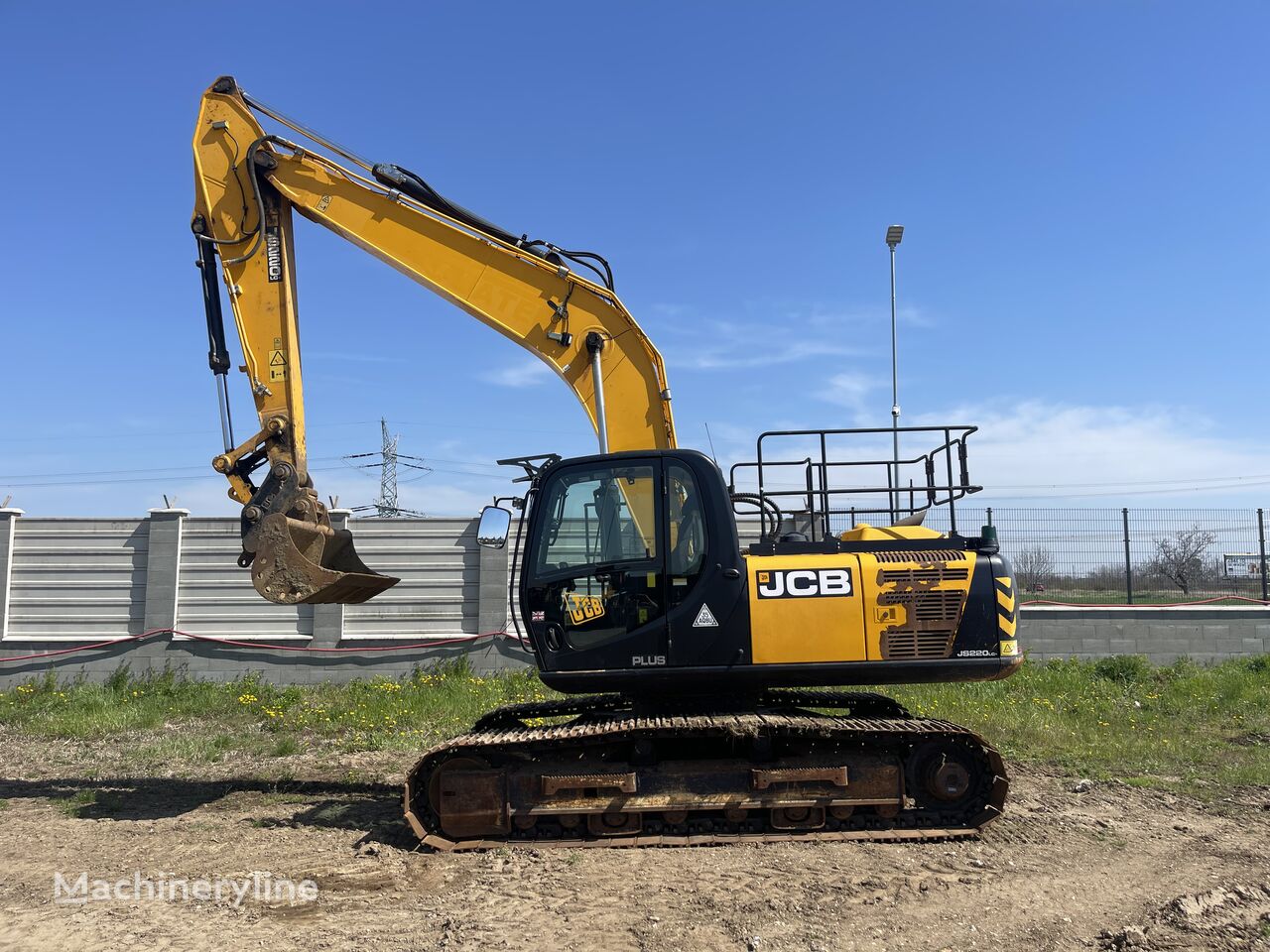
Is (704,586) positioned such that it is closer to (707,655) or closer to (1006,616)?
(707,655)

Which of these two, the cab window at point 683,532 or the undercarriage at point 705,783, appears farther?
the cab window at point 683,532

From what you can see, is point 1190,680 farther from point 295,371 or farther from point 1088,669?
point 295,371

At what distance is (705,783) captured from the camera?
6.21 m

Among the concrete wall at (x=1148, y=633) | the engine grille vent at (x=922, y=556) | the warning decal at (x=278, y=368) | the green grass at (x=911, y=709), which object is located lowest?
the green grass at (x=911, y=709)

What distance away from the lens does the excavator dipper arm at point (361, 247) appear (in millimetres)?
7297

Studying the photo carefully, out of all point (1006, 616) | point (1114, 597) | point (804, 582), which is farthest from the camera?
point (1114, 597)

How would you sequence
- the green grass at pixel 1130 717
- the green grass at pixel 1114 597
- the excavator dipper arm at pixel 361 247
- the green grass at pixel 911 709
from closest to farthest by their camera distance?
the excavator dipper arm at pixel 361 247, the green grass at pixel 1130 717, the green grass at pixel 911 709, the green grass at pixel 1114 597

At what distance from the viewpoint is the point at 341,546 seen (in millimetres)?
7457

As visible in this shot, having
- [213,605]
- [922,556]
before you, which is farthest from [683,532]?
[213,605]

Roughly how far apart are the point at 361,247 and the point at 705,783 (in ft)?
16.0

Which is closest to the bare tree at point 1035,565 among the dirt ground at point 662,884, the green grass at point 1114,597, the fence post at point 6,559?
the green grass at point 1114,597

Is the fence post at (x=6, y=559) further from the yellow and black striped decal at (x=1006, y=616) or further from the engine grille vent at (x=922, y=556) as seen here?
the yellow and black striped decal at (x=1006, y=616)

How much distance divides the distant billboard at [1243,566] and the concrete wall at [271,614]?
2.85 feet

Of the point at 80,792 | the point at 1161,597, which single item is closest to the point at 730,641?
the point at 80,792
